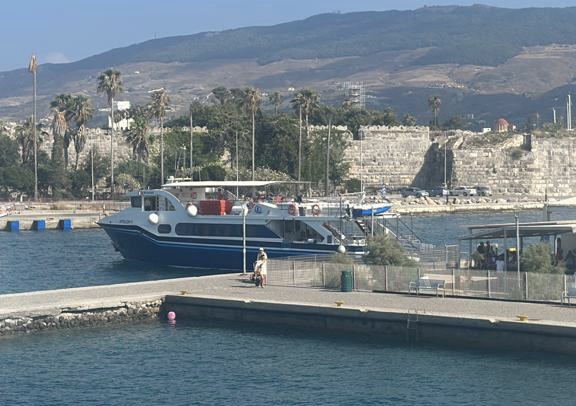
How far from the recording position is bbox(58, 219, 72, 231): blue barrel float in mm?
66750

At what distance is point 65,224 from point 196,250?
24453mm

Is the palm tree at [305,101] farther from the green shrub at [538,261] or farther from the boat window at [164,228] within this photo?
the green shrub at [538,261]

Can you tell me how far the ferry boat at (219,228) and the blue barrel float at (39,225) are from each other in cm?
1856

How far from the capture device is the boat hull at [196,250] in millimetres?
41406

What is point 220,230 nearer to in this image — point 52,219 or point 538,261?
point 538,261

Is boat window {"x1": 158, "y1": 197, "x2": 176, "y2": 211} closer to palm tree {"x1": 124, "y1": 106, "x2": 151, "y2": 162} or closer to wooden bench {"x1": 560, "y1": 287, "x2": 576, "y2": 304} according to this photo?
wooden bench {"x1": 560, "y1": 287, "x2": 576, "y2": 304}

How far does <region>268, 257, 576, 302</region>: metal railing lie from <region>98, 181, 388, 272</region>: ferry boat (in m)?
5.52

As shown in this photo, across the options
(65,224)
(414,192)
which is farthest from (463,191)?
(65,224)

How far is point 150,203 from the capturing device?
151 feet

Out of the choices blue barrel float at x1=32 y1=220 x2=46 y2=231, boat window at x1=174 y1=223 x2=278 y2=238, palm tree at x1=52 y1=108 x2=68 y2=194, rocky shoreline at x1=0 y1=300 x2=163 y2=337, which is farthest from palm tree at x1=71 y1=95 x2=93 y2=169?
rocky shoreline at x1=0 y1=300 x2=163 y2=337

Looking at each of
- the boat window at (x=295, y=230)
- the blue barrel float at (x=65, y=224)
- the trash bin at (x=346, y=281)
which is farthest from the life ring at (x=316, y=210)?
the blue barrel float at (x=65, y=224)

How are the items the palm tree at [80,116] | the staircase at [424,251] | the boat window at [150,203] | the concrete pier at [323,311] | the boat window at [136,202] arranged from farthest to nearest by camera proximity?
A: the palm tree at [80,116] < the boat window at [136,202] < the boat window at [150,203] < the staircase at [424,251] < the concrete pier at [323,311]

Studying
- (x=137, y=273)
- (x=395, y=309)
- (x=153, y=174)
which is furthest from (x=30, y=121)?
(x=395, y=309)

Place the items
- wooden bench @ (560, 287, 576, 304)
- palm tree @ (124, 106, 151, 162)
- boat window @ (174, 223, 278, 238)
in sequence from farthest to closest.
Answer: palm tree @ (124, 106, 151, 162), boat window @ (174, 223, 278, 238), wooden bench @ (560, 287, 576, 304)
